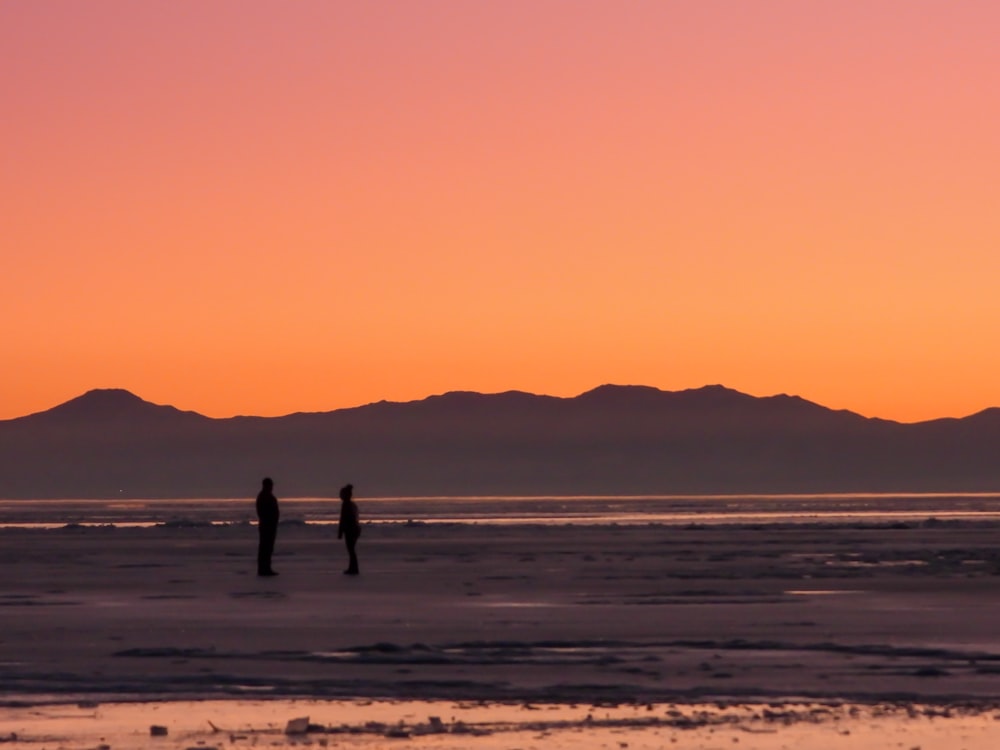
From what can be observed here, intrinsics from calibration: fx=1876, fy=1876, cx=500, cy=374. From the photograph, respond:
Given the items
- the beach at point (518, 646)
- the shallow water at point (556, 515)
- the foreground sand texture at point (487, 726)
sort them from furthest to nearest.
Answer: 1. the shallow water at point (556, 515)
2. the beach at point (518, 646)
3. the foreground sand texture at point (487, 726)

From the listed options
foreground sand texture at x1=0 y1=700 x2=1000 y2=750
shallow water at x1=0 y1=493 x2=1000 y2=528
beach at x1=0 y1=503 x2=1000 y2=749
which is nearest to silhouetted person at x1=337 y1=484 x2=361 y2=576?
beach at x1=0 y1=503 x2=1000 y2=749

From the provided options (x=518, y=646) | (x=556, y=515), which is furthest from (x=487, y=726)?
(x=556, y=515)

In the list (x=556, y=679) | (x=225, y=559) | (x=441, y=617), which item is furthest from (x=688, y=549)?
(x=556, y=679)

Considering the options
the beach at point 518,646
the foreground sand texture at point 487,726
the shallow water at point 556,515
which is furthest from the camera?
the shallow water at point 556,515

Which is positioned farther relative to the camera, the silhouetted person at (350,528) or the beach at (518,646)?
the silhouetted person at (350,528)

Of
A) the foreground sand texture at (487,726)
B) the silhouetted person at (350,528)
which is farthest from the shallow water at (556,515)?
the foreground sand texture at (487,726)

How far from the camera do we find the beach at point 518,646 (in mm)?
13914

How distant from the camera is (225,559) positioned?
4334 centimetres

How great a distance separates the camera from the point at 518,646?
19.4 meters

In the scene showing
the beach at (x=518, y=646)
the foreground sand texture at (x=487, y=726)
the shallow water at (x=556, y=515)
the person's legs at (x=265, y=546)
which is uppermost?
the shallow water at (x=556, y=515)

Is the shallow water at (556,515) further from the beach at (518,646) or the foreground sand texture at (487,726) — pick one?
the foreground sand texture at (487,726)

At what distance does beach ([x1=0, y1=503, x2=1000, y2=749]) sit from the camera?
1391 cm

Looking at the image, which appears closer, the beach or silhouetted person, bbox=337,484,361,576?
the beach

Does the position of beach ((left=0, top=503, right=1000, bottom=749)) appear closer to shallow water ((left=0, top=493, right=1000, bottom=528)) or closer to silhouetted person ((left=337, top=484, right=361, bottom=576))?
silhouetted person ((left=337, top=484, right=361, bottom=576))
